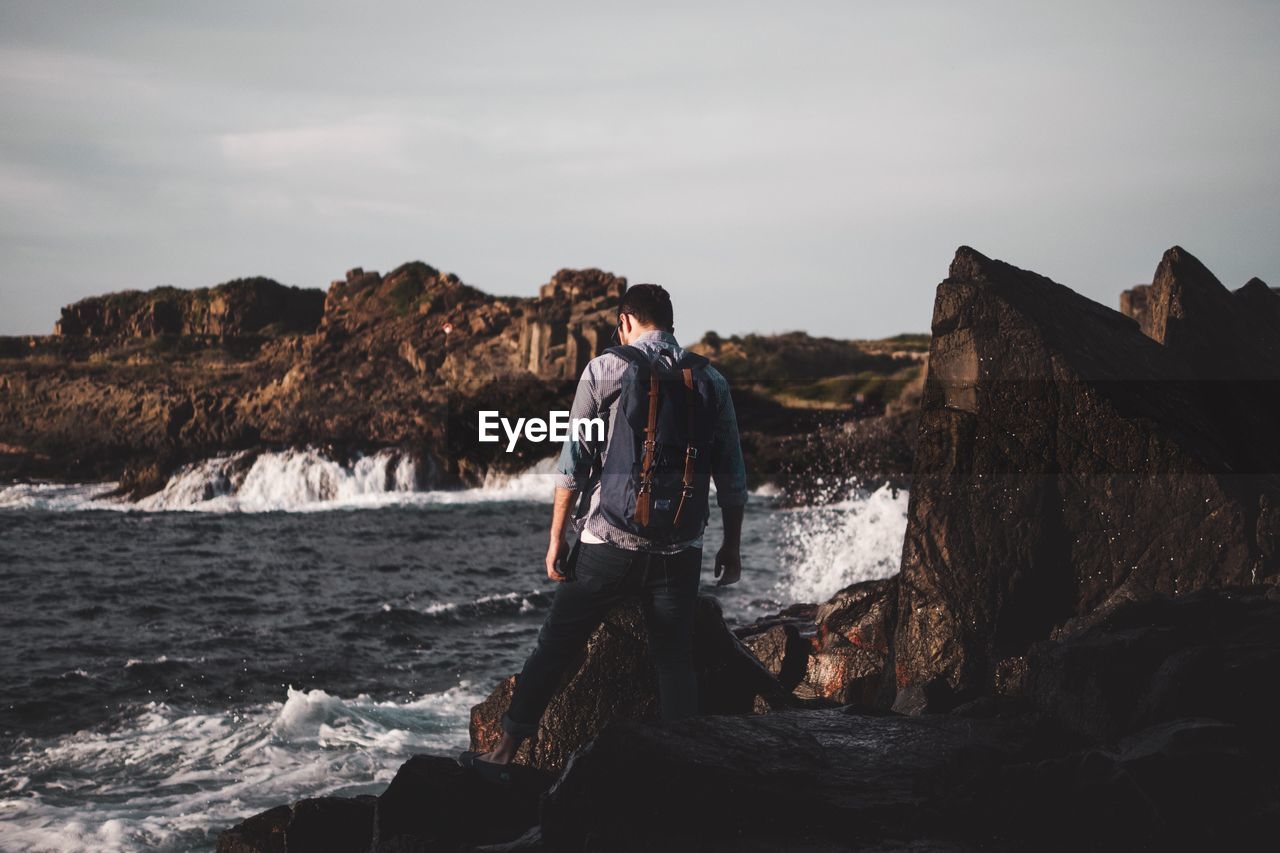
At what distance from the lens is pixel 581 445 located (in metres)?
5.60

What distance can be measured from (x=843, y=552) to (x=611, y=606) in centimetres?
1716

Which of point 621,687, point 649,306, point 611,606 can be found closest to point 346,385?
point 621,687

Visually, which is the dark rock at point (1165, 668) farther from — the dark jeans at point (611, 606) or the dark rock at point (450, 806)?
the dark rock at point (450, 806)

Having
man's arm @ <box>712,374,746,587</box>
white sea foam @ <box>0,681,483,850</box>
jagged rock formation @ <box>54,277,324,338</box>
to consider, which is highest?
jagged rock formation @ <box>54,277,324,338</box>

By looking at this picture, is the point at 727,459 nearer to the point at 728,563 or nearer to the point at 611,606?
the point at 728,563

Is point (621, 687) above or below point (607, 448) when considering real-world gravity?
below

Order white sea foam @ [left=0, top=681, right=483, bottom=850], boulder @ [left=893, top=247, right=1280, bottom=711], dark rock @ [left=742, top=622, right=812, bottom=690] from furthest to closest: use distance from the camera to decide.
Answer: dark rock @ [left=742, top=622, right=812, bottom=690]
white sea foam @ [left=0, top=681, right=483, bottom=850]
boulder @ [left=893, top=247, right=1280, bottom=711]

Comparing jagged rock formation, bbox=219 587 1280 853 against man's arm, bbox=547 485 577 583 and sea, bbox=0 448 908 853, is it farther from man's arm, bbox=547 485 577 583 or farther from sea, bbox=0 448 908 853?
sea, bbox=0 448 908 853

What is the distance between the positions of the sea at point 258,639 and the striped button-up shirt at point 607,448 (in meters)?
5.36

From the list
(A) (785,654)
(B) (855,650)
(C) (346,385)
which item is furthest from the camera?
(C) (346,385)

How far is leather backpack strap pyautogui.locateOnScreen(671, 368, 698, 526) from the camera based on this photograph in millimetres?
5570

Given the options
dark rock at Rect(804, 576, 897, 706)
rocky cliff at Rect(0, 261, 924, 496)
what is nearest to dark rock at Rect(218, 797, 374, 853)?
dark rock at Rect(804, 576, 897, 706)

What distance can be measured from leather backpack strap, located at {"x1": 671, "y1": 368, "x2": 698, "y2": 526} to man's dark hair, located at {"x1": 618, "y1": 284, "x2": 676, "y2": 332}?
0.32 m

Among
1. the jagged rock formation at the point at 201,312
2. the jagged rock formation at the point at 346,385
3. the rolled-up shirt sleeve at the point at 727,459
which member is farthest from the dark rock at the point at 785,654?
the jagged rock formation at the point at 201,312
